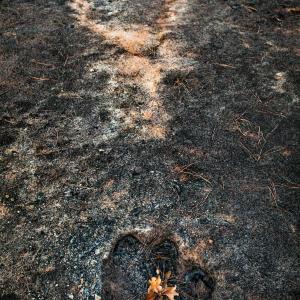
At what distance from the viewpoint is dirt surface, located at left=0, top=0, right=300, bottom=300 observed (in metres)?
2.41

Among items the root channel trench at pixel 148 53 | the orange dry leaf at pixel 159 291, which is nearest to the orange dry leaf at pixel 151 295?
the orange dry leaf at pixel 159 291

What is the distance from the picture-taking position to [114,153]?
10.1 ft

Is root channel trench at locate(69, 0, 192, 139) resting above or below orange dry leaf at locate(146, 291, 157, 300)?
above

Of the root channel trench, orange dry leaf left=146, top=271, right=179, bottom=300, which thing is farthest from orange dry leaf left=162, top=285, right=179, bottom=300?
the root channel trench

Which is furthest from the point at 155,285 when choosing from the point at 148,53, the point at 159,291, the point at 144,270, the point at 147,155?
the point at 148,53

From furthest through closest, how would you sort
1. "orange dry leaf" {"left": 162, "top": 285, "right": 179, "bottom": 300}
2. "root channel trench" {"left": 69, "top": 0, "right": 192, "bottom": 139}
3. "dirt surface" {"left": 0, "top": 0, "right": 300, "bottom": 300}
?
"root channel trench" {"left": 69, "top": 0, "right": 192, "bottom": 139}, "dirt surface" {"left": 0, "top": 0, "right": 300, "bottom": 300}, "orange dry leaf" {"left": 162, "top": 285, "right": 179, "bottom": 300}

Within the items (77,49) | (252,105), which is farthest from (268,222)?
(77,49)

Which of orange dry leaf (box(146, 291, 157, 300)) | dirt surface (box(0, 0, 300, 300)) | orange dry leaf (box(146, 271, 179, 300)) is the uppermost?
dirt surface (box(0, 0, 300, 300))

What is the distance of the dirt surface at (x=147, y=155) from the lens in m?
2.41

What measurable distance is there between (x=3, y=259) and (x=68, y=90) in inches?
71.5

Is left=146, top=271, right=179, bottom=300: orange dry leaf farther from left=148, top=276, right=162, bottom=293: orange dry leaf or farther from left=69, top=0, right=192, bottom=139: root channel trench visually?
left=69, top=0, right=192, bottom=139: root channel trench

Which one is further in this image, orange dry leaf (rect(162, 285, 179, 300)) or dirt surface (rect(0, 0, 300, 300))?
dirt surface (rect(0, 0, 300, 300))

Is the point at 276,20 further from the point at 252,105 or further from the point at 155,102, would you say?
the point at 155,102

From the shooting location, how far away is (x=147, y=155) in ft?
10.1
